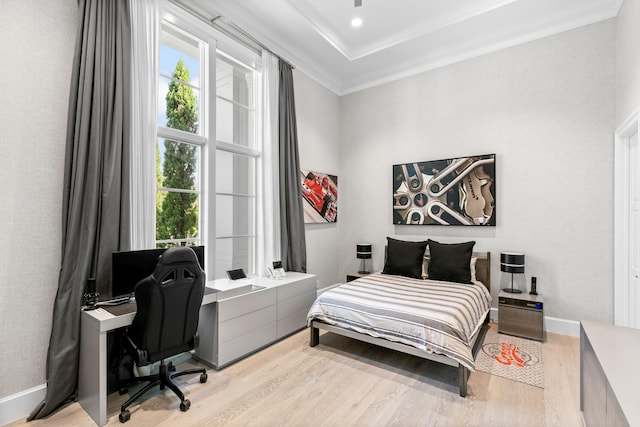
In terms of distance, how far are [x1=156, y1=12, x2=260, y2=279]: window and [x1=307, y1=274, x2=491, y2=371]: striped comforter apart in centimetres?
134

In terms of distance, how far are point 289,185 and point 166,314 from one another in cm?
233

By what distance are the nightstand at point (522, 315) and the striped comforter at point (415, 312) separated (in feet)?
0.68

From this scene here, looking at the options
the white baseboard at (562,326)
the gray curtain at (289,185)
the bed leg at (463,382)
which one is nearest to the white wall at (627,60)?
the white baseboard at (562,326)

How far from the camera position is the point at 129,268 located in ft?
7.76

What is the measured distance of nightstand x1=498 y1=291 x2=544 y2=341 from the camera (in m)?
3.30

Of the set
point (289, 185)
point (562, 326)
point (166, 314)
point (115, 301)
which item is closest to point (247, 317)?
A: point (166, 314)

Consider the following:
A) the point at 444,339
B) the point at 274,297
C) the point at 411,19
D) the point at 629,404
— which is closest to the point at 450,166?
the point at 411,19

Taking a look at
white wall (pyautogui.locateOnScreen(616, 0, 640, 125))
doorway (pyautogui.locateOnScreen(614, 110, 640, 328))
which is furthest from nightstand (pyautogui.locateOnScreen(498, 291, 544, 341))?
white wall (pyautogui.locateOnScreen(616, 0, 640, 125))

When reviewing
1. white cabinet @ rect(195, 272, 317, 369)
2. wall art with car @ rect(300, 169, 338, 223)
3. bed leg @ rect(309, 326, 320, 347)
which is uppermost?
wall art with car @ rect(300, 169, 338, 223)

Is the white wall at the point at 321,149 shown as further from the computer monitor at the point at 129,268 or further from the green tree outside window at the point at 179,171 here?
the computer monitor at the point at 129,268

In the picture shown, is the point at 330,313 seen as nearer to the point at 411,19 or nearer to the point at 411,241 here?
the point at 411,241

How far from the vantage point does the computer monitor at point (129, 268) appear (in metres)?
2.29

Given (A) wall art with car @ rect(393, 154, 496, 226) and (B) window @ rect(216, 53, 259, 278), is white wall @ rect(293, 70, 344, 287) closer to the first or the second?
(B) window @ rect(216, 53, 259, 278)

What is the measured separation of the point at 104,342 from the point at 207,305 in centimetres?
88
